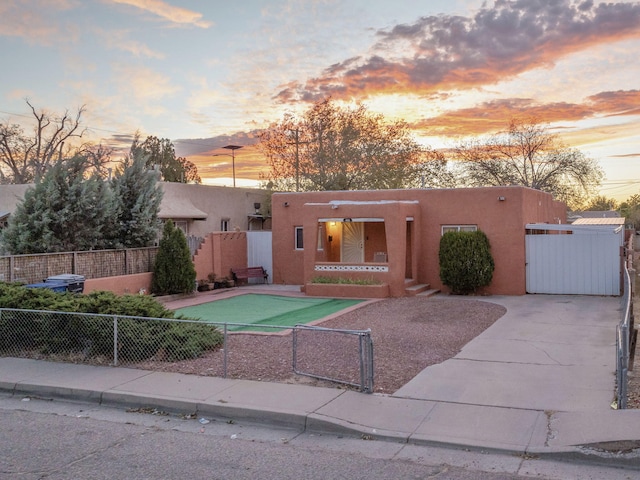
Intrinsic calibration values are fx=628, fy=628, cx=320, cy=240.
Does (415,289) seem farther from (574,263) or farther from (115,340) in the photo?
(115,340)

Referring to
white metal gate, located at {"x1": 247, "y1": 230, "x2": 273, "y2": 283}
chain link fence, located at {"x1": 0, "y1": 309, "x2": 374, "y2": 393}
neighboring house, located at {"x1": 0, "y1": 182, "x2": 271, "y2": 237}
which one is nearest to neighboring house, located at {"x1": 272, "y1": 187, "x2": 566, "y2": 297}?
white metal gate, located at {"x1": 247, "y1": 230, "x2": 273, "y2": 283}

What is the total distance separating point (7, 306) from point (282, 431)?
732cm

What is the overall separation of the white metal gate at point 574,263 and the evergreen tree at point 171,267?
11.5 metres

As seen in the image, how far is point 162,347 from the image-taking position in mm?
10930

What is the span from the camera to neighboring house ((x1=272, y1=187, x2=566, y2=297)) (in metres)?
20.9

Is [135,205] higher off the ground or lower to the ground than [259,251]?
higher

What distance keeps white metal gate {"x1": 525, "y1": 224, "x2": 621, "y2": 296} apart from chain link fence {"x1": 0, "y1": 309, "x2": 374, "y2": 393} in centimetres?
1151

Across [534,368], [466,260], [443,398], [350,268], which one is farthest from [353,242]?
[443,398]

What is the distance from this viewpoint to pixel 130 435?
24.6 ft

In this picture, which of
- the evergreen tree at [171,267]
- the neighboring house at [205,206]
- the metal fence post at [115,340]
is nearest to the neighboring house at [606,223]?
the evergreen tree at [171,267]

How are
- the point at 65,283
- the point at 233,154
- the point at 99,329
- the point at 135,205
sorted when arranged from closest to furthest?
the point at 99,329
the point at 65,283
the point at 135,205
the point at 233,154

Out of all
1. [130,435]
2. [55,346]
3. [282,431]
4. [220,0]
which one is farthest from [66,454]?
[220,0]

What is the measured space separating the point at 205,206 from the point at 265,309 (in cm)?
1524

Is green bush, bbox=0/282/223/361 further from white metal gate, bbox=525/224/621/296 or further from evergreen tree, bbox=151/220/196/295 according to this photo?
white metal gate, bbox=525/224/621/296
